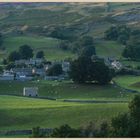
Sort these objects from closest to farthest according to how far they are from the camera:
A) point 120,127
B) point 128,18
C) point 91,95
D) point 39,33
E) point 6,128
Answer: point 120,127 → point 6,128 → point 91,95 → point 39,33 → point 128,18

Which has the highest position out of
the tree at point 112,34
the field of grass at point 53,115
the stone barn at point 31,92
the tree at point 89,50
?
the tree at point 112,34

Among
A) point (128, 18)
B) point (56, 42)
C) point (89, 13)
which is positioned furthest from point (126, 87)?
point (89, 13)

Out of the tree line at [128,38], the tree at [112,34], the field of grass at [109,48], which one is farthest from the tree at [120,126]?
the tree at [112,34]

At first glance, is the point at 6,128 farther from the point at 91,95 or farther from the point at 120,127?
the point at 91,95

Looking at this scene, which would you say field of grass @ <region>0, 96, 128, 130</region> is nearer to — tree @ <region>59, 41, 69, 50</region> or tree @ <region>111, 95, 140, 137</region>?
tree @ <region>111, 95, 140, 137</region>

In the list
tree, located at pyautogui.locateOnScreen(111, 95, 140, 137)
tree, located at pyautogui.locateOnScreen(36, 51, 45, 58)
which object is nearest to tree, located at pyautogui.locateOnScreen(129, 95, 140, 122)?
tree, located at pyautogui.locateOnScreen(111, 95, 140, 137)

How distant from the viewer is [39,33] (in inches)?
4402

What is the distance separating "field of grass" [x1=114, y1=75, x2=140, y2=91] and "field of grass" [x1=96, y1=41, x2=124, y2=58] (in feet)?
70.1

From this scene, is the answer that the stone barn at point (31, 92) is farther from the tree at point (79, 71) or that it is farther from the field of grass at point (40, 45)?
the field of grass at point (40, 45)

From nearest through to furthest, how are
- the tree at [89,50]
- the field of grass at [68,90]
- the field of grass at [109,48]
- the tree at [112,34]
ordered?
the field of grass at [68,90], the tree at [89,50], the field of grass at [109,48], the tree at [112,34]

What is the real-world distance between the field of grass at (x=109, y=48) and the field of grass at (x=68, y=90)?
1216 inches

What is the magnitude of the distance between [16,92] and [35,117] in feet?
62.3

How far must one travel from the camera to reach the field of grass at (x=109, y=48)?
8740cm

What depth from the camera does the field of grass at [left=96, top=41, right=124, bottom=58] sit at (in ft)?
287
